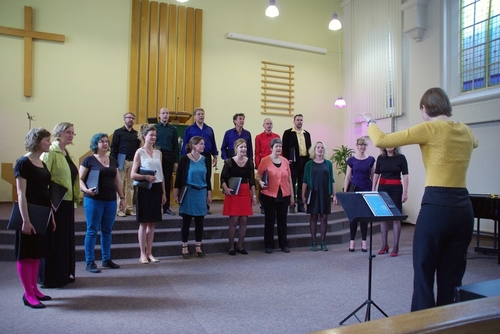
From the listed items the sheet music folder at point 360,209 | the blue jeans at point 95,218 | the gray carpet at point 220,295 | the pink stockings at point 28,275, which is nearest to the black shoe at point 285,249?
the gray carpet at point 220,295

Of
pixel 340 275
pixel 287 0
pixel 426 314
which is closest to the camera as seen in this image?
pixel 426 314

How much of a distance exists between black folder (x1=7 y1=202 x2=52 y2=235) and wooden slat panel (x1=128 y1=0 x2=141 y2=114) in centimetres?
539

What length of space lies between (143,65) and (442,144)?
7334 millimetres

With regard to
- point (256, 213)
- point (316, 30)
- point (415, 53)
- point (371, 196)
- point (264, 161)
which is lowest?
point (256, 213)

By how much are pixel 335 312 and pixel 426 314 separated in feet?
8.81

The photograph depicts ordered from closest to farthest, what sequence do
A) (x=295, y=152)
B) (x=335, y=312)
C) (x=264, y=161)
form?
(x=335, y=312) < (x=264, y=161) < (x=295, y=152)

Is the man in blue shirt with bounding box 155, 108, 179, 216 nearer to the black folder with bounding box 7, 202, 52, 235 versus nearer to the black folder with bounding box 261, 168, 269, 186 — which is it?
the black folder with bounding box 261, 168, 269, 186

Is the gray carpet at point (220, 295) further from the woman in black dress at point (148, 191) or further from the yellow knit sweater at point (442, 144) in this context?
the yellow knit sweater at point (442, 144)

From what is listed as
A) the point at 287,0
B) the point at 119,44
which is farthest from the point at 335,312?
the point at 287,0

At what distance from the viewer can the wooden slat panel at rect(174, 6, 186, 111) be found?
344 inches

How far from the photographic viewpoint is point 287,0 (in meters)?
9.97

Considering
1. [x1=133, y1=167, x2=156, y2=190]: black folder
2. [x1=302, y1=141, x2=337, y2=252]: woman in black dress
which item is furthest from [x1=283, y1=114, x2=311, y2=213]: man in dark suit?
[x1=133, y1=167, x2=156, y2=190]: black folder

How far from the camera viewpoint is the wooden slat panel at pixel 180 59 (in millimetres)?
8750

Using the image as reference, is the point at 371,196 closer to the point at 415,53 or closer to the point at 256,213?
the point at 256,213
